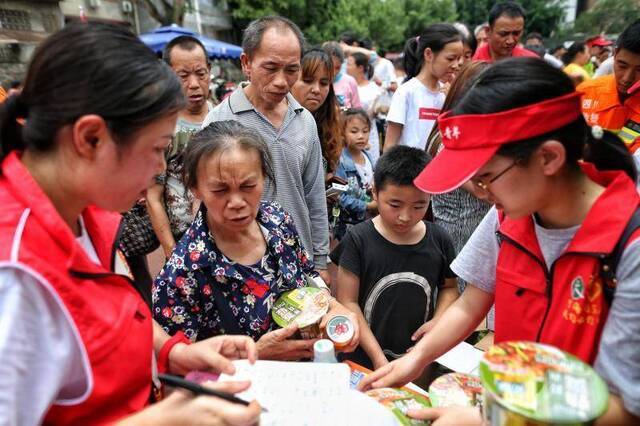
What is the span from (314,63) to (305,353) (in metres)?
2.37

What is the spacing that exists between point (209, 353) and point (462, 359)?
1006 mm

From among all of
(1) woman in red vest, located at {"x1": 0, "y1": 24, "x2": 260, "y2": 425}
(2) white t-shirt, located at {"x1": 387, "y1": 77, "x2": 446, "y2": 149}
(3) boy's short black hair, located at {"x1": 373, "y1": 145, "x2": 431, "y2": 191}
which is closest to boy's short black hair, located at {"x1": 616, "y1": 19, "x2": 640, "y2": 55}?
(2) white t-shirt, located at {"x1": 387, "y1": 77, "x2": 446, "y2": 149}

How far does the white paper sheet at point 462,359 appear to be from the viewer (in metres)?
1.70

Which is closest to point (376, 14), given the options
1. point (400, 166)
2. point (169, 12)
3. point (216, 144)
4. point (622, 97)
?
point (169, 12)

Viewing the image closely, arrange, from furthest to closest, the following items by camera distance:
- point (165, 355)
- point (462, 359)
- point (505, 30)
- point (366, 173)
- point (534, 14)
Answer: point (534, 14) < point (505, 30) < point (366, 173) < point (462, 359) < point (165, 355)

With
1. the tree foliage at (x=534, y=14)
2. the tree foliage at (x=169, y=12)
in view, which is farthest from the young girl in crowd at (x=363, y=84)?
the tree foliage at (x=534, y=14)

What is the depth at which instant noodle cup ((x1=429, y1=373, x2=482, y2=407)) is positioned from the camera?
122cm

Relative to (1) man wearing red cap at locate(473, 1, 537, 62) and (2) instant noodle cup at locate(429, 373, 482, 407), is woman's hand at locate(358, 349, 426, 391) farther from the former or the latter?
(1) man wearing red cap at locate(473, 1, 537, 62)

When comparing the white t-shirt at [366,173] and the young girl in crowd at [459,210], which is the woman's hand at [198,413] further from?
the white t-shirt at [366,173]

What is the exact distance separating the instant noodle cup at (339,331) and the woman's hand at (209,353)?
1.04ft

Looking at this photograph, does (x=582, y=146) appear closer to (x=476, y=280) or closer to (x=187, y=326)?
(x=476, y=280)

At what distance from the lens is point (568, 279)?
113cm

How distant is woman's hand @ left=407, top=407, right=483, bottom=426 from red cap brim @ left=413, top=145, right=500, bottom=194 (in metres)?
0.54

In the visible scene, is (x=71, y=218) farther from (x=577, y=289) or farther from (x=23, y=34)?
(x=23, y=34)
